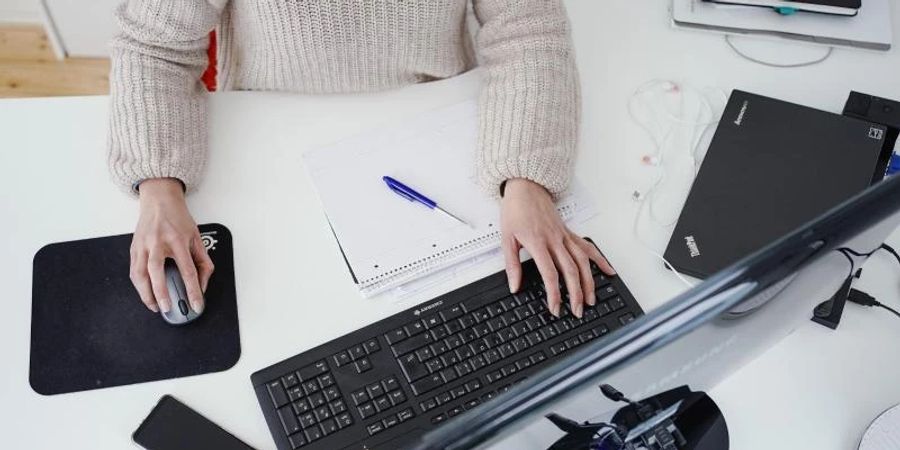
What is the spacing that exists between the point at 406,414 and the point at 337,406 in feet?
0.24

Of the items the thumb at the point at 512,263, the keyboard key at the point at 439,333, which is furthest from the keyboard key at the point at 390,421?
the thumb at the point at 512,263

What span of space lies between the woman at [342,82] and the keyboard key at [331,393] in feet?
0.58

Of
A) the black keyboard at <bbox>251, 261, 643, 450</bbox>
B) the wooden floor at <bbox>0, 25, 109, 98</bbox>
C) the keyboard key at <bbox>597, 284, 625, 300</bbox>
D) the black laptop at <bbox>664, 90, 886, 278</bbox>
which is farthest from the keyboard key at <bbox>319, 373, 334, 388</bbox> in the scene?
the wooden floor at <bbox>0, 25, 109, 98</bbox>

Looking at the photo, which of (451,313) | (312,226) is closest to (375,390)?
(451,313)

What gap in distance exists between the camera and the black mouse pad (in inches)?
35.8

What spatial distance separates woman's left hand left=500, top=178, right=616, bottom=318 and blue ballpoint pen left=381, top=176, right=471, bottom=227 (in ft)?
0.21

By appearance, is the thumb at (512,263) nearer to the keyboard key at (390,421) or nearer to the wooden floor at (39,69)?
the keyboard key at (390,421)

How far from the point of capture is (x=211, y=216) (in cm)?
104

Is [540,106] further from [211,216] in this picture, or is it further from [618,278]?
[211,216]

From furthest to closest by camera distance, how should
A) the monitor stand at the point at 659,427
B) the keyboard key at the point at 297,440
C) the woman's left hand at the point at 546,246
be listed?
the woman's left hand at the point at 546,246 → the keyboard key at the point at 297,440 → the monitor stand at the point at 659,427

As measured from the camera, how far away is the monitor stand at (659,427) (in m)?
0.68

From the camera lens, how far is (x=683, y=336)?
0.56 m

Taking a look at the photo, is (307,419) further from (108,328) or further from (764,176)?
(764,176)

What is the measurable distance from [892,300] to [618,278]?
0.33 m
